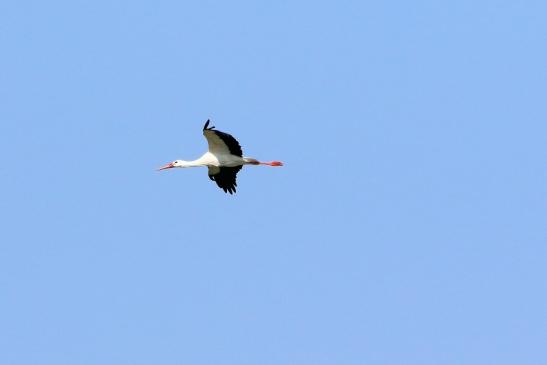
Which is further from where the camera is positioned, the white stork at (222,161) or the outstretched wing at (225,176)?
the outstretched wing at (225,176)

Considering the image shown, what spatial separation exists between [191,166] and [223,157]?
1.68 metres

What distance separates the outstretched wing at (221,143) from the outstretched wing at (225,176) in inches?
33.9

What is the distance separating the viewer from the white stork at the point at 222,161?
46969 mm

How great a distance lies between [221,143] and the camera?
155ft

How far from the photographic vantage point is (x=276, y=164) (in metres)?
49.3

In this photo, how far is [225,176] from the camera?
49.1 meters

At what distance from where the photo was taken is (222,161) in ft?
158

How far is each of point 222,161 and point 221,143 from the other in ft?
3.21

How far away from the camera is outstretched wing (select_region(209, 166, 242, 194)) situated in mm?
48906

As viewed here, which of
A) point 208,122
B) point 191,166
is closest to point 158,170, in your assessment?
point 191,166

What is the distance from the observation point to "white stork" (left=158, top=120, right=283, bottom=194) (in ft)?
154

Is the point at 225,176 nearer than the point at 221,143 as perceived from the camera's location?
No

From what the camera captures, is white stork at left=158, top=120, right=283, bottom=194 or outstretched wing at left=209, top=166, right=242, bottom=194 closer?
white stork at left=158, top=120, right=283, bottom=194

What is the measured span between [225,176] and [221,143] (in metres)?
1.93
